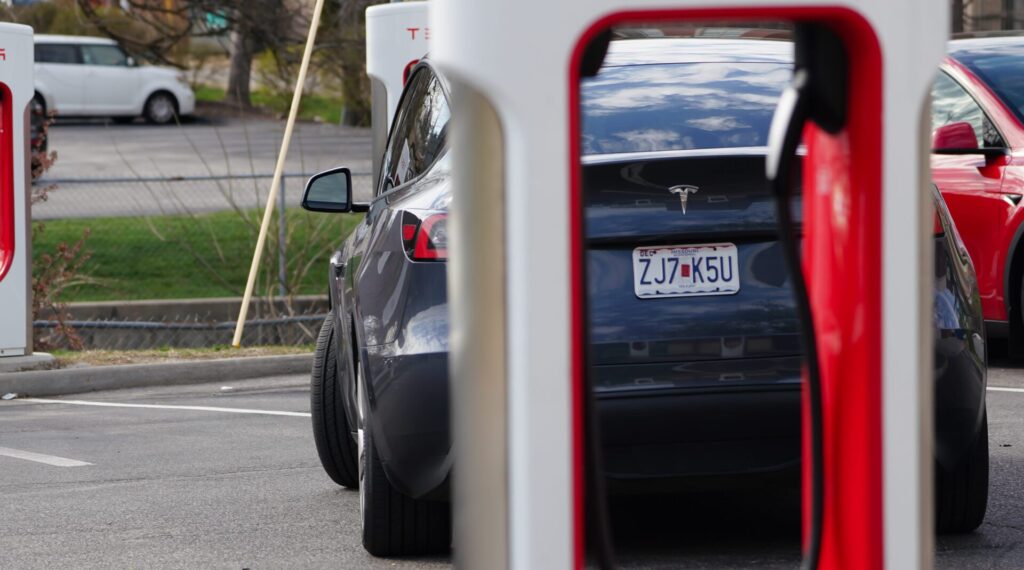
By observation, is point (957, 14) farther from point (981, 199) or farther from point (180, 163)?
point (180, 163)

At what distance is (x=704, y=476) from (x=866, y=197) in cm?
219

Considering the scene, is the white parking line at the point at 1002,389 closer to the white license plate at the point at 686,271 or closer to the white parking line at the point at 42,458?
the white license plate at the point at 686,271

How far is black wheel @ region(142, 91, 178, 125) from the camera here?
111 feet

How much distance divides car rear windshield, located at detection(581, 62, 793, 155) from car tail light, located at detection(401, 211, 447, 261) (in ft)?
1.48

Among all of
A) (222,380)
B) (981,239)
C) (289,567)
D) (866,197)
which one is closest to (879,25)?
(866,197)

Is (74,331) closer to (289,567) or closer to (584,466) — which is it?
(289,567)

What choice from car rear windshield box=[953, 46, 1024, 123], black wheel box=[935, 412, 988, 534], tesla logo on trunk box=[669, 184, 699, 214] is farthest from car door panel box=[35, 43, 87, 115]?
tesla logo on trunk box=[669, 184, 699, 214]

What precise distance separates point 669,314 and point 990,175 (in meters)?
4.96

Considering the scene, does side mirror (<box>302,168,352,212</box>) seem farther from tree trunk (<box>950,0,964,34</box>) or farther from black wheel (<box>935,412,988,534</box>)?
tree trunk (<box>950,0,964,34</box>)

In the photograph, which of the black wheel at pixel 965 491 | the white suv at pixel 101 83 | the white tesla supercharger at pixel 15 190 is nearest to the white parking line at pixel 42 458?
the white tesla supercharger at pixel 15 190

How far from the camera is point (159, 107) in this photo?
111 feet

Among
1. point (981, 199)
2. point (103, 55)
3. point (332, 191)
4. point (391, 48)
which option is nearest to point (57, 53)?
point (103, 55)

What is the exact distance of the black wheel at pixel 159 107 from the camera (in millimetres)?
33713

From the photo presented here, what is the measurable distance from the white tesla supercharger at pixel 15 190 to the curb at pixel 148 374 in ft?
1.29
